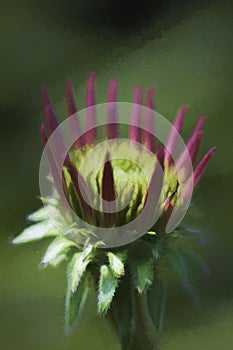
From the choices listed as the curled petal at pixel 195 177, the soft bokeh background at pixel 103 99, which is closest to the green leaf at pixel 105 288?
the curled petal at pixel 195 177

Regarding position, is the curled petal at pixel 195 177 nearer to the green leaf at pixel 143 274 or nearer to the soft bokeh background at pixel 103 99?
the green leaf at pixel 143 274

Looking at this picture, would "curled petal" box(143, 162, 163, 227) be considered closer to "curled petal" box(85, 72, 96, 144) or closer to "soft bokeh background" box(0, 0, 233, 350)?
"curled petal" box(85, 72, 96, 144)

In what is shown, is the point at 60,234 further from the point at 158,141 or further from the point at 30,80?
the point at 30,80

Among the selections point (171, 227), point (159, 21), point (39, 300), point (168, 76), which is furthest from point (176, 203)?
point (159, 21)

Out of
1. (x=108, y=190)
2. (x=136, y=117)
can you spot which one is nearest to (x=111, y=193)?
(x=108, y=190)

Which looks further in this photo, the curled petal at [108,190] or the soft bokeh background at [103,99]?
the soft bokeh background at [103,99]

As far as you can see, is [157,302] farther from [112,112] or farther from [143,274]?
[112,112]
